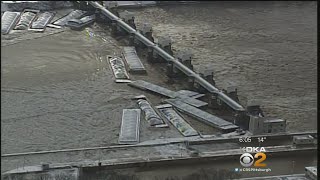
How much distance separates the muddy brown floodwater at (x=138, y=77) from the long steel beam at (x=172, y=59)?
2.18 ft

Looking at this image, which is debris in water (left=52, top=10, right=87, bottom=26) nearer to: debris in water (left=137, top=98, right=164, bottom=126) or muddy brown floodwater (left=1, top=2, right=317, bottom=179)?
muddy brown floodwater (left=1, top=2, right=317, bottom=179)

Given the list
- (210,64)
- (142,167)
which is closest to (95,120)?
(142,167)

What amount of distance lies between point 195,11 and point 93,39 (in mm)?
6725

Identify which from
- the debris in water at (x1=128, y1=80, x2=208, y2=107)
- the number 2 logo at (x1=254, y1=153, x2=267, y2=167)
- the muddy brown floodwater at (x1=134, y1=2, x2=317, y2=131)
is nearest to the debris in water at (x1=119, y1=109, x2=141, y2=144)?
the debris in water at (x1=128, y1=80, x2=208, y2=107)

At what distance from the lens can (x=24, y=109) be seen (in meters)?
14.8

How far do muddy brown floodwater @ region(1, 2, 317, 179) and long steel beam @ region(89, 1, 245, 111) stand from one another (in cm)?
67

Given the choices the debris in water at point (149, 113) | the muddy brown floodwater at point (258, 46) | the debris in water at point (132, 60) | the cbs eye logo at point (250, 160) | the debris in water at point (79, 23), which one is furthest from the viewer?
the debris in water at point (79, 23)

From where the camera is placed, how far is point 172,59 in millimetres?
18125

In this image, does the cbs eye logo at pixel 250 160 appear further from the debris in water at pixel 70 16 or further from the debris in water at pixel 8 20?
the debris in water at pixel 70 16

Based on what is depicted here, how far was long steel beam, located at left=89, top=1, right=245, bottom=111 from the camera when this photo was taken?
14834 millimetres

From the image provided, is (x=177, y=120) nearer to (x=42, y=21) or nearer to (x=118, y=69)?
(x=118, y=69)

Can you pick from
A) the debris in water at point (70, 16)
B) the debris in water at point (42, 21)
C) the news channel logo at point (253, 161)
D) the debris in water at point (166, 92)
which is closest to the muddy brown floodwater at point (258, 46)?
the debris in water at point (166, 92)

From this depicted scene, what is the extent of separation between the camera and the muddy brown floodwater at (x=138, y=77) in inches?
543

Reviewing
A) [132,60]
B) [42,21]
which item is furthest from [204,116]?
[42,21]
